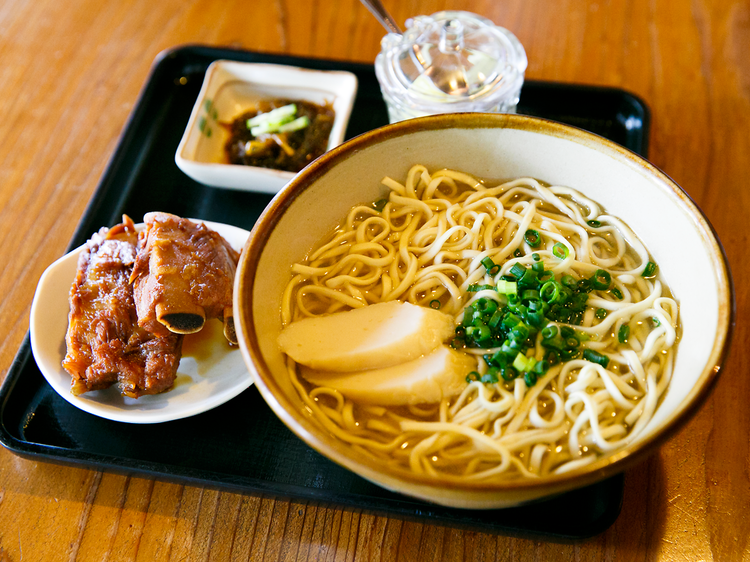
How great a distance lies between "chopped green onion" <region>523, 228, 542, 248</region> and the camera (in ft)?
6.64

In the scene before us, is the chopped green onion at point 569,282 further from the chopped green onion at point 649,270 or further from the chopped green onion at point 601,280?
the chopped green onion at point 649,270

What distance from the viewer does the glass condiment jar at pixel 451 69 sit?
2.40 metres

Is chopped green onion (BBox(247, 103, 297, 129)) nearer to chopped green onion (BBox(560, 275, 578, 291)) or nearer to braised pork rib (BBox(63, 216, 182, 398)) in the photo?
braised pork rib (BBox(63, 216, 182, 398))

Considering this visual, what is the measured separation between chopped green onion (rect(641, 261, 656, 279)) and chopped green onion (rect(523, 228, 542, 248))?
361 mm

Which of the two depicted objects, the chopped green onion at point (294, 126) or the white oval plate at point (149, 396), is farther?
the chopped green onion at point (294, 126)

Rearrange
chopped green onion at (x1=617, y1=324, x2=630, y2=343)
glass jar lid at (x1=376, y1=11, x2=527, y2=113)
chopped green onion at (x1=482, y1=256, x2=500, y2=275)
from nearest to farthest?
chopped green onion at (x1=617, y1=324, x2=630, y2=343) < chopped green onion at (x1=482, y1=256, x2=500, y2=275) < glass jar lid at (x1=376, y1=11, x2=527, y2=113)

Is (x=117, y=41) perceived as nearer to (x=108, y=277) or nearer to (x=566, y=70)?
(x=108, y=277)

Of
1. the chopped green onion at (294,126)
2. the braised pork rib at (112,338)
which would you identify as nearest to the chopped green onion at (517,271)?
the braised pork rib at (112,338)

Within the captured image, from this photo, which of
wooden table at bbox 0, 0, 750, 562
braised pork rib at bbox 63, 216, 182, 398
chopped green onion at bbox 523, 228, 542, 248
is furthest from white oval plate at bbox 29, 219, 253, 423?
chopped green onion at bbox 523, 228, 542, 248

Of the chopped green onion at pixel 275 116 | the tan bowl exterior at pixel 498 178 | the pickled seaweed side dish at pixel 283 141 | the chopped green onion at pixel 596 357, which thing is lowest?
the chopped green onion at pixel 596 357

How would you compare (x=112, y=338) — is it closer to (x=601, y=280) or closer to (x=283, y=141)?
(x=283, y=141)

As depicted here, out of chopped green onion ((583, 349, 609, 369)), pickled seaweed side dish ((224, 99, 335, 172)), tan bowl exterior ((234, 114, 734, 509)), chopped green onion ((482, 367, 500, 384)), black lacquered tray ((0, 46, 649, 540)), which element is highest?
tan bowl exterior ((234, 114, 734, 509))

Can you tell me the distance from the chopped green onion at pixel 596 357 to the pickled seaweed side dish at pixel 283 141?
1462 millimetres

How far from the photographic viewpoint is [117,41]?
3346 mm
